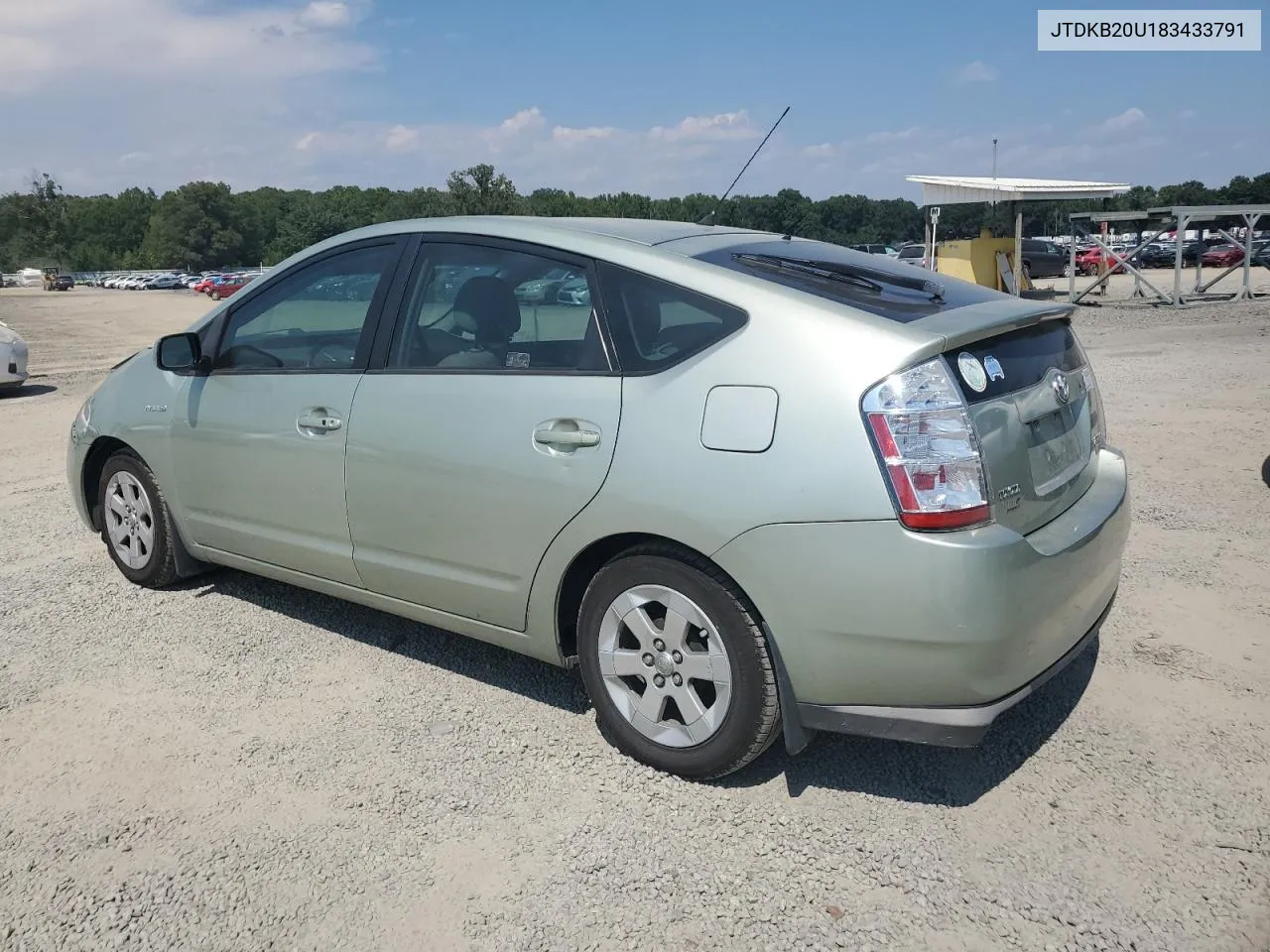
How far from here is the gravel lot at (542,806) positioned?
2.57 meters

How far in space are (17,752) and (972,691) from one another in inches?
123

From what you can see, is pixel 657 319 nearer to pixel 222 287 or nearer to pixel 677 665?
pixel 677 665

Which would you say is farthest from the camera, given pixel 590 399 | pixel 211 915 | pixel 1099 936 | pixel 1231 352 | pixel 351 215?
pixel 351 215

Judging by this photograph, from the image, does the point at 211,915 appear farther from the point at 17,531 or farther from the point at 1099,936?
the point at 17,531

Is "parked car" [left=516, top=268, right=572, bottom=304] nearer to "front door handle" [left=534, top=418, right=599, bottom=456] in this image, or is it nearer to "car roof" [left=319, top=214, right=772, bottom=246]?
"car roof" [left=319, top=214, right=772, bottom=246]

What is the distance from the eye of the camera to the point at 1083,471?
3287 millimetres

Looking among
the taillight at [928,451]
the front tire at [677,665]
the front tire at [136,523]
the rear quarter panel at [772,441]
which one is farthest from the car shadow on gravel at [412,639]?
the taillight at [928,451]

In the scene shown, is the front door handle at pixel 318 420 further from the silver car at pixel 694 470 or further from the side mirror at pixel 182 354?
the side mirror at pixel 182 354

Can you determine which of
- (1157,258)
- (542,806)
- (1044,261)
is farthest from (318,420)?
(1157,258)

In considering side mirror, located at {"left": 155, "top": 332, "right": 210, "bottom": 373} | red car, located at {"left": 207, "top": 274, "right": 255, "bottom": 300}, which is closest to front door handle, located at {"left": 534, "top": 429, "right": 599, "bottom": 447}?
side mirror, located at {"left": 155, "top": 332, "right": 210, "bottom": 373}

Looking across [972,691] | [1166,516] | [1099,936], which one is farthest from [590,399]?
[1166,516]

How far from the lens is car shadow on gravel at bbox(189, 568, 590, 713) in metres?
3.94

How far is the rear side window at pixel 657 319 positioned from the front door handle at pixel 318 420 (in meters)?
1.21

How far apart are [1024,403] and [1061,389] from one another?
0.31 m
